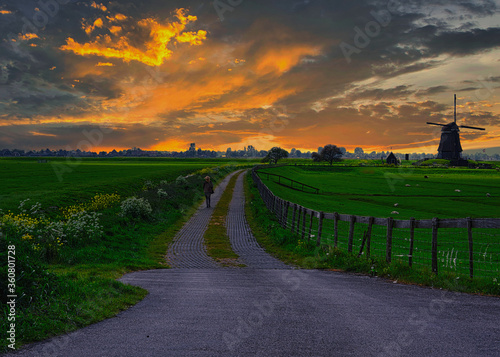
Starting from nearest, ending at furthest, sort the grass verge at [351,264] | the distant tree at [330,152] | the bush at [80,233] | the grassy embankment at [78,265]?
1. the grassy embankment at [78,265]
2. the grass verge at [351,264]
3. the bush at [80,233]
4. the distant tree at [330,152]

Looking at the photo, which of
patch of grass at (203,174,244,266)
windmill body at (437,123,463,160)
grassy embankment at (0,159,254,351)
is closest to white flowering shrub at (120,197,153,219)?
grassy embankment at (0,159,254,351)

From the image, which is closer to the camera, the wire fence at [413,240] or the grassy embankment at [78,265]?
the grassy embankment at [78,265]

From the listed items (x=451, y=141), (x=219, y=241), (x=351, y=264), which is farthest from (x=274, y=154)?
(x=351, y=264)

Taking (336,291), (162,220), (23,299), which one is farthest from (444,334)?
(162,220)

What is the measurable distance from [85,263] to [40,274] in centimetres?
499

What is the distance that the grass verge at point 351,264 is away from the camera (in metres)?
8.00

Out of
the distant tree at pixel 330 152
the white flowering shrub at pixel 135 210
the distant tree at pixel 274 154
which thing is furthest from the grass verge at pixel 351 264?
the distant tree at pixel 274 154

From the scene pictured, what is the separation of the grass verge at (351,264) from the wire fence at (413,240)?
47 cm

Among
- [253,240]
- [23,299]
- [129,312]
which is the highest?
[23,299]

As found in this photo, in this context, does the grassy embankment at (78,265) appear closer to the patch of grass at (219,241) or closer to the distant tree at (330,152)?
the patch of grass at (219,241)

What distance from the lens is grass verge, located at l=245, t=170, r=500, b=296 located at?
800 centimetres

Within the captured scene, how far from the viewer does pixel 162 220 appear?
67.6 ft

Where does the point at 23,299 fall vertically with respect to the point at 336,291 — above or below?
above

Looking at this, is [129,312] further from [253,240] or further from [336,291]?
[253,240]
